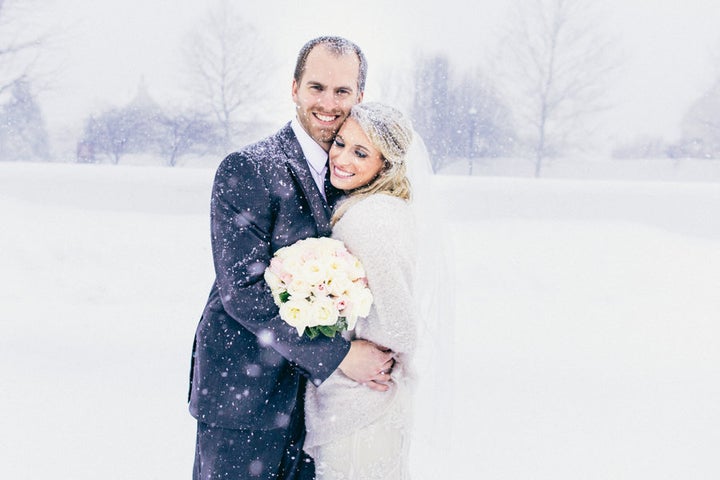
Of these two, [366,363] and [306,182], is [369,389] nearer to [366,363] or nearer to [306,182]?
[366,363]

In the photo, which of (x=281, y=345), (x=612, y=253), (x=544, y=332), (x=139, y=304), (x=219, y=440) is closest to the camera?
(x=281, y=345)

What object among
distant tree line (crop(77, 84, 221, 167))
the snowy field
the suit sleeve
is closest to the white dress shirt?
the suit sleeve

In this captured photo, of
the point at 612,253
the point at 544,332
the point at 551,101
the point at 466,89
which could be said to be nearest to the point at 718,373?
the point at 544,332

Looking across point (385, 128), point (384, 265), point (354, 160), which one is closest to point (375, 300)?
point (384, 265)

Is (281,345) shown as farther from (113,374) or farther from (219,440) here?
(113,374)

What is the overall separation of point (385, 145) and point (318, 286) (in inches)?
27.0

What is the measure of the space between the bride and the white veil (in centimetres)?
27

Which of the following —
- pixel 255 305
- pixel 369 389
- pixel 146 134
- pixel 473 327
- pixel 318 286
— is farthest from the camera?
pixel 146 134

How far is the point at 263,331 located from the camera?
6.72 ft

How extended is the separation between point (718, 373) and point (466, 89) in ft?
39.0

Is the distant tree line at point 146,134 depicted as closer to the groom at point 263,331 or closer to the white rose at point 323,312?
the groom at point 263,331

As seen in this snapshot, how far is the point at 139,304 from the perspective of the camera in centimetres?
838

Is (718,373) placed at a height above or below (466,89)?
below

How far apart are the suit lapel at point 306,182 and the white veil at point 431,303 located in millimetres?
519
